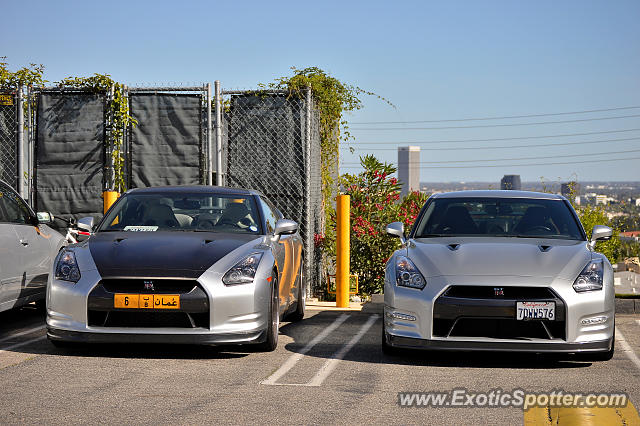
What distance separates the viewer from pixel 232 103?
13672 mm

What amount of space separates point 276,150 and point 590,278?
6638mm

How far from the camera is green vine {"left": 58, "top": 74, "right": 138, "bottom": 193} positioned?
1366 cm

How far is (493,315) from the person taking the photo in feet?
24.3

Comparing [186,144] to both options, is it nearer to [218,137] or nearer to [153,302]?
[218,137]

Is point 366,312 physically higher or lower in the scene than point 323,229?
lower

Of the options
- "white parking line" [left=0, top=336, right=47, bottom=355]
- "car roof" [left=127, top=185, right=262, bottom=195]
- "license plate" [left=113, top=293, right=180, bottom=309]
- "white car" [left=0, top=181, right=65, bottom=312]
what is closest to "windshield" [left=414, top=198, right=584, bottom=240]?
"car roof" [left=127, top=185, right=262, bottom=195]

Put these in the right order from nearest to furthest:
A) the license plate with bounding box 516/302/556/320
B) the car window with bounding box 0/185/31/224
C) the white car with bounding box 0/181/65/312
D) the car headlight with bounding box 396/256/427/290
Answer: the license plate with bounding box 516/302/556/320
the car headlight with bounding box 396/256/427/290
the white car with bounding box 0/181/65/312
the car window with bounding box 0/185/31/224

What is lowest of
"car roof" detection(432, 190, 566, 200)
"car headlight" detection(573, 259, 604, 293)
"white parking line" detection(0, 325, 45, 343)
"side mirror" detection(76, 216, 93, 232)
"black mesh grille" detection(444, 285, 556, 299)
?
"white parking line" detection(0, 325, 45, 343)

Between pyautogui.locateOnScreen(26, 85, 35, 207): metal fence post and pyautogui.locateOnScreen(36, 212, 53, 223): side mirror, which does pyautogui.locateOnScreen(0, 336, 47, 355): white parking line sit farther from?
pyautogui.locateOnScreen(26, 85, 35, 207): metal fence post

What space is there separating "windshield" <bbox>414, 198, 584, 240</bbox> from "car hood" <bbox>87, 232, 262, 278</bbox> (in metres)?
1.81

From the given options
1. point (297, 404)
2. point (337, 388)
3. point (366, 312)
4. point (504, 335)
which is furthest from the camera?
point (366, 312)

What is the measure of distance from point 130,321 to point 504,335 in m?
3.02

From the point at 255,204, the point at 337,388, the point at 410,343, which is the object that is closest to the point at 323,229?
the point at 255,204

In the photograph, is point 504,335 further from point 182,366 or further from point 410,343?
point 182,366
